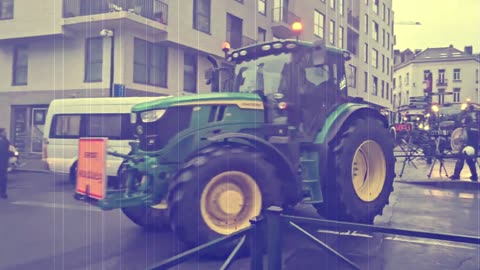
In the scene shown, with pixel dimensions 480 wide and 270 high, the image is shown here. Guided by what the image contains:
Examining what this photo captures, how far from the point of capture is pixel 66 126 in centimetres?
215

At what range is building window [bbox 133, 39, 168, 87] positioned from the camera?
2.12 meters

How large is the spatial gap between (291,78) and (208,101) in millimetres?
716

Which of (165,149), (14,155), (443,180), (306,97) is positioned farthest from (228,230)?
(443,180)

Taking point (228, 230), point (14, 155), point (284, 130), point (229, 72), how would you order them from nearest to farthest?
point (14, 155) < point (228, 230) < point (284, 130) < point (229, 72)

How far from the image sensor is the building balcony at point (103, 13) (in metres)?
2.00

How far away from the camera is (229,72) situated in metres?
3.47

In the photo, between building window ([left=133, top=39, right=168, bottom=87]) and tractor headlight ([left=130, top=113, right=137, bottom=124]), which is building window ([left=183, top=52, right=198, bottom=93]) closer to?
building window ([left=133, top=39, right=168, bottom=87])

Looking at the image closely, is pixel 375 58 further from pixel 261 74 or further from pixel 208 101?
pixel 208 101

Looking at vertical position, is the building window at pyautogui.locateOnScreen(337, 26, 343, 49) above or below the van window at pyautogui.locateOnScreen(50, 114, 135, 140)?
above

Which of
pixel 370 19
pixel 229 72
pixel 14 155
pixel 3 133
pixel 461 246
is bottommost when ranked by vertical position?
pixel 461 246

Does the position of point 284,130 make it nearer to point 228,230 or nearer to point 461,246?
point 228,230

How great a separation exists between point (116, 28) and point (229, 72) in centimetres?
157

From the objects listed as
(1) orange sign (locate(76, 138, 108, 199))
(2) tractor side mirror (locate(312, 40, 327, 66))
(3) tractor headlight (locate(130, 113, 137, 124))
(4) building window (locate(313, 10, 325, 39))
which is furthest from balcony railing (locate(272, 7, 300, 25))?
(1) orange sign (locate(76, 138, 108, 199))

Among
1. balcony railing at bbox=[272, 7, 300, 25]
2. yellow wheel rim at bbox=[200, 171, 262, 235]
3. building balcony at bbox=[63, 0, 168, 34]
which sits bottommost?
yellow wheel rim at bbox=[200, 171, 262, 235]
